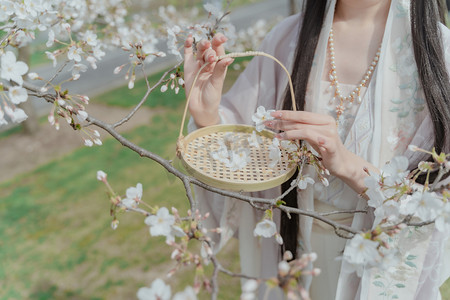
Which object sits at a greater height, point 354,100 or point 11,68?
point 11,68

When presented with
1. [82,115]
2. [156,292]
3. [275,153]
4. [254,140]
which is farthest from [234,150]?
[156,292]

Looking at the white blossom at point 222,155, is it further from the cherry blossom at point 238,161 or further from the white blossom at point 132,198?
the white blossom at point 132,198

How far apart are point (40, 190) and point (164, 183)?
1236 millimetres

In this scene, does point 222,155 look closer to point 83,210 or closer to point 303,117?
point 303,117

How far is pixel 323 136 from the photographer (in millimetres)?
1143

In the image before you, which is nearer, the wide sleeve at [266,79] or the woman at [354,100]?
the woman at [354,100]

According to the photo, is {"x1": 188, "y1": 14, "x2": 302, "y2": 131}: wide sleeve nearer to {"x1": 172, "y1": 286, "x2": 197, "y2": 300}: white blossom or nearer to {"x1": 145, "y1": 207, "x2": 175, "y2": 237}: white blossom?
{"x1": 145, "y1": 207, "x2": 175, "y2": 237}: white blossom

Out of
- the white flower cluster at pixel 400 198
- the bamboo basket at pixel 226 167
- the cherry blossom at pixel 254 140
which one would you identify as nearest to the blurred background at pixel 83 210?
the bamboo basket at pixel 226 167

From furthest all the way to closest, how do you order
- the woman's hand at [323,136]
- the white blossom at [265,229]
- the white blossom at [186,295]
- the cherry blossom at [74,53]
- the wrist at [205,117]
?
the wrist at [205,117], the cherry blossom at [74,53], the woman's hand at [323,136], the white blossom at [265,229], the white blossom at [186,295]

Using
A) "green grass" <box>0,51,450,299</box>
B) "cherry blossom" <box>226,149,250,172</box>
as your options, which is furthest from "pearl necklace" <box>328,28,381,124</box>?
"green grass" <box>0,51,450,299</box>

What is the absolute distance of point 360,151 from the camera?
1365 millimetres

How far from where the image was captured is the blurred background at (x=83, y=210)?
289 centimetres

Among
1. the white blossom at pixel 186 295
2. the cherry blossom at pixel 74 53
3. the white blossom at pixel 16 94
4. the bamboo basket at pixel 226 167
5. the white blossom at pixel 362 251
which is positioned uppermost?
the white blossom at pixel 16 94

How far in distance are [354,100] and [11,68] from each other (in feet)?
3.48
